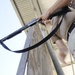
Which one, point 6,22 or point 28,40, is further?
point 6,22

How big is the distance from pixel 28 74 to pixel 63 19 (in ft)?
1.23

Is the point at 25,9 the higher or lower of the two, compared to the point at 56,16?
lower

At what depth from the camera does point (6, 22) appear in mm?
4289

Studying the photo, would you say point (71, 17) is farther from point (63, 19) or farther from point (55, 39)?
point (55, 39)

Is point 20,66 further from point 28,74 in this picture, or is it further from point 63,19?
point 63,19

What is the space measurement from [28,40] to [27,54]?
0.24 m

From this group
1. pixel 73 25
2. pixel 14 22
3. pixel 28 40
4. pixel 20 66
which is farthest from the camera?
pixel 14 22

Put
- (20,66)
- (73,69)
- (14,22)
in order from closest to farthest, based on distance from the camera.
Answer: (20,66) < (73,69) < (14,22)

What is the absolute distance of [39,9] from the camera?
3967 millimetres

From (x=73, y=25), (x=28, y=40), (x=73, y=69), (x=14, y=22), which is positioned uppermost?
(x=73, y=25)

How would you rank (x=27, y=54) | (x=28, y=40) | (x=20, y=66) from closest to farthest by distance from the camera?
(x=20, y=66), (x=27, y=54), (x=28, y=40)

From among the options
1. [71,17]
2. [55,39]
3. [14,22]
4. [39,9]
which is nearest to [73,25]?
[71,17]

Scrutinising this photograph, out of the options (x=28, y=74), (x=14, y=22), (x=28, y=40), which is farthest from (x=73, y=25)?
(x=14, y=22)

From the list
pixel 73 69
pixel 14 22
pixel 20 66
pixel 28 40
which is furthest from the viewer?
pixel 14 22
